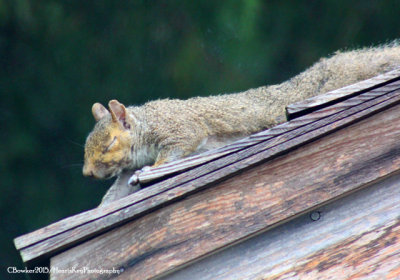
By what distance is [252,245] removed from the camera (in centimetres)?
233

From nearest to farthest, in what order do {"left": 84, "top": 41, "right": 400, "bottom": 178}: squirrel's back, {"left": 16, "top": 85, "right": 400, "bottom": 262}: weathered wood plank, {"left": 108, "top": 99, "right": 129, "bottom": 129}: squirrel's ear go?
{"left": 16, "top": 85, "right": 400, "bottom": 262}: weathered wood plank < {"left": 84, "top": 41, "right": 400, "bottom": 178}: squirrel's back < {"left": 108, "top": 99, "right": 129, "bottom": 129}: squirrel's ear

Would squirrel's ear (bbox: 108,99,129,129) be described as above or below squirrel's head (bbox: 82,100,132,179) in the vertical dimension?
above

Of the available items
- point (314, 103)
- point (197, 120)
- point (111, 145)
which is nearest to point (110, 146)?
point (111, 145)

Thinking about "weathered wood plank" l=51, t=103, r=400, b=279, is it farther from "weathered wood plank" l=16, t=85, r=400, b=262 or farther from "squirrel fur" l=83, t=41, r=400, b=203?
"squirrel fur" l=83, t=41, r=400, b=203

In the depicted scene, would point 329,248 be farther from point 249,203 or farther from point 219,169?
point 219,169

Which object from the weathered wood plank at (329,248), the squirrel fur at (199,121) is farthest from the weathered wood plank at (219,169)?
the squirrel fur at (199,121)

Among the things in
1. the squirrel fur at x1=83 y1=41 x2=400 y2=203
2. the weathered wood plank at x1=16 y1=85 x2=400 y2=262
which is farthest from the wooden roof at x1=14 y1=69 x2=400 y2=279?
the squirrel fur at x1=83 y1=41 x2=400 y2=203

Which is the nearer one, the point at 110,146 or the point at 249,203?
the point at 249,203

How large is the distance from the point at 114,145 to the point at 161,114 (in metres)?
0.34

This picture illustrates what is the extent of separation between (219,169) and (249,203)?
0.54ft

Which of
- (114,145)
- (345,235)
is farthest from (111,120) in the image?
(345,235)

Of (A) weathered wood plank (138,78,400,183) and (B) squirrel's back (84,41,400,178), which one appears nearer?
(A) weathered wood plank (138,78,400,183)

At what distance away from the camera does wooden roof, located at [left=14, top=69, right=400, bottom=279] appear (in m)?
2.23

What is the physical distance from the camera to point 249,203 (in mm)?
2299
